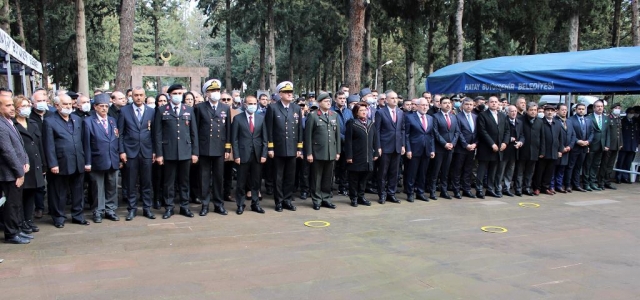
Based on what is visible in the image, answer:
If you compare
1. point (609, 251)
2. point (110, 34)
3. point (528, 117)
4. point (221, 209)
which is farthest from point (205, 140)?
point (110, 34)

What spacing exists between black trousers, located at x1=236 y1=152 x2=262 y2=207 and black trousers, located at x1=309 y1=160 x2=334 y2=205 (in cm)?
90

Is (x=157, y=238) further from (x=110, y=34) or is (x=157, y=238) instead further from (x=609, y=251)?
(x=110, y=34)

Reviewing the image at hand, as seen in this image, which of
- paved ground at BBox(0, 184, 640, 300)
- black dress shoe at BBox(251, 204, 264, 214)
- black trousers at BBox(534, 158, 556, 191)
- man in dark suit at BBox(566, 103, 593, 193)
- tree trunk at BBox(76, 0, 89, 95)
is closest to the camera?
paved ground at BBox(0, 184, 640, 300)

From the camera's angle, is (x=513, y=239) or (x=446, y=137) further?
(x=446, y=137)

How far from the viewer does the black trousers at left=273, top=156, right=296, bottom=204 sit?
782 centimetres

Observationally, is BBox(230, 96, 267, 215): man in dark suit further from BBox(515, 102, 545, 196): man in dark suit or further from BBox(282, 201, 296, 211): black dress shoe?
BBox(515, 102, 545, 196): man in dark suit

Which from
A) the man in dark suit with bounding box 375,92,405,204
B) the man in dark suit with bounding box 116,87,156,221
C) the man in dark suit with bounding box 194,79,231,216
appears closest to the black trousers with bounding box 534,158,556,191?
the man in dark suit with bounding box 375,92,405,204

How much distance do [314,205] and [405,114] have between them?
2375 millimetres

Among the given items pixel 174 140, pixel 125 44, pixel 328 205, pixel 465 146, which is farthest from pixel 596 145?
pixel 125 44

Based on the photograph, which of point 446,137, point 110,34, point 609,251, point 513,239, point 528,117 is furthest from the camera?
point 110,34

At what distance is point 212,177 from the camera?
7629mm

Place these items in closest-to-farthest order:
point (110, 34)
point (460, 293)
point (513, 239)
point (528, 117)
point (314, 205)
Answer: point (460, 293) < point (513, 239) < point (314, 205) < point (528, 117) < point (110, 34)

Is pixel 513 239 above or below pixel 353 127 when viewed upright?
below

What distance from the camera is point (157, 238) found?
6066mm
